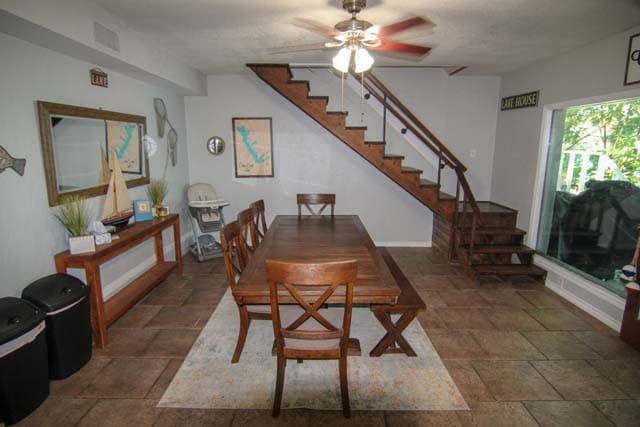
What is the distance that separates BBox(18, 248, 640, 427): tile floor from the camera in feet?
6.50

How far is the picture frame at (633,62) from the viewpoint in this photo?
9.19 feet

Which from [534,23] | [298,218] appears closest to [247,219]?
[298,218]

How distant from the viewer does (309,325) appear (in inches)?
83.0

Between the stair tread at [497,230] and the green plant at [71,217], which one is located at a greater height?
the green plant at [71,217]

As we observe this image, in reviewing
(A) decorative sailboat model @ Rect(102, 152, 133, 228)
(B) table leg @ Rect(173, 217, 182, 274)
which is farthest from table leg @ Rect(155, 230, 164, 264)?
(A) decorative sailboat model @ Rect(102, 152, 133, 228)

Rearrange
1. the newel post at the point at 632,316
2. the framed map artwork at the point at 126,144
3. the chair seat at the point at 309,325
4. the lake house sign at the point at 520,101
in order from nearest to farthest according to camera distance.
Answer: the chair seat at the point at 309,325 → the newel post at the point at 632,316 → the framed map artwork at the point at 126,144 → the lake house sign at the point at 520,101

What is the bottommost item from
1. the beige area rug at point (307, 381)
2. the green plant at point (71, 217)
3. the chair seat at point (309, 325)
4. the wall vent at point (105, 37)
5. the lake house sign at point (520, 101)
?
the beige area rug at point (307, 381)

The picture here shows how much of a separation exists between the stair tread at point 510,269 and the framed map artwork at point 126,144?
4019 millimetres

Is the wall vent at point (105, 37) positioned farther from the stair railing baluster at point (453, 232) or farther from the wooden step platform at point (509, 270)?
the wooden step platform at point (509, 270)

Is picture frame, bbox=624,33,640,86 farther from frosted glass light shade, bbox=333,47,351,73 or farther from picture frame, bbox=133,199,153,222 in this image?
picture frame, bbox=133,199,153,222

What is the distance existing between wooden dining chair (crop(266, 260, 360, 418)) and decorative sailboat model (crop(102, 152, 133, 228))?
2022 mm

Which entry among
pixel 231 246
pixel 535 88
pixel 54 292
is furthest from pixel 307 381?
pixel 535 88

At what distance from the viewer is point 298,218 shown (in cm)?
377

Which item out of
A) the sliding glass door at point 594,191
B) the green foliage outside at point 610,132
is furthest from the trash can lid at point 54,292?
the green foliage outside at point 610,132
